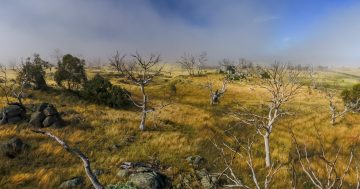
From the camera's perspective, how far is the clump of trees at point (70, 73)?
40.1 m

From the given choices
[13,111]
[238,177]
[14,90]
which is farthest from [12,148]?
[14,90]

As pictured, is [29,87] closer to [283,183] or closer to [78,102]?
[78,102]

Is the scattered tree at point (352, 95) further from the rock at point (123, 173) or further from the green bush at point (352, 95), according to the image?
the rock at point (123, 173)

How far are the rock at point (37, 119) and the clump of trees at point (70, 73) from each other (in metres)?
16.5

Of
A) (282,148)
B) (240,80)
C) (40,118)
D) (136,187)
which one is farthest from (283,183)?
(240,80)

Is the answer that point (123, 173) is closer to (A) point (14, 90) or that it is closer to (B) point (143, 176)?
(B) point (143, 176)

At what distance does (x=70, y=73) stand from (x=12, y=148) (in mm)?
25247

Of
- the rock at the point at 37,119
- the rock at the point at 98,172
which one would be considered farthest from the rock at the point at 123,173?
the rock at the point at 37,119

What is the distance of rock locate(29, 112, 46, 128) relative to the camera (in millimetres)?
21938

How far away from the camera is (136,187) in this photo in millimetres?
12875

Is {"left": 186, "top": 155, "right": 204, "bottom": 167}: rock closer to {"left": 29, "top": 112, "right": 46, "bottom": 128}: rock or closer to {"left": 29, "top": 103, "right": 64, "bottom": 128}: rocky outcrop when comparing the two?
{"left": 29, "top": 103, "right": 64, "bottom": 128}: rocky outcrop

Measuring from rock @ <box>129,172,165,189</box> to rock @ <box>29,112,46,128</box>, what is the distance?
1131 centimetres

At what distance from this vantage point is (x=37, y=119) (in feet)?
72.4

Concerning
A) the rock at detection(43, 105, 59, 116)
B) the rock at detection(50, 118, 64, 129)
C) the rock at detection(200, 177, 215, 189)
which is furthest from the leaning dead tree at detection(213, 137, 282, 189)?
the rock at detection(43, 105, 59, 116)
